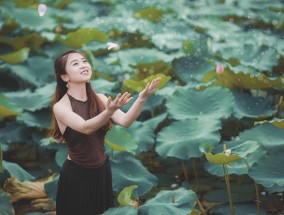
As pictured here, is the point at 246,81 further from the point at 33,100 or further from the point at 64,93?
the point at 64,93

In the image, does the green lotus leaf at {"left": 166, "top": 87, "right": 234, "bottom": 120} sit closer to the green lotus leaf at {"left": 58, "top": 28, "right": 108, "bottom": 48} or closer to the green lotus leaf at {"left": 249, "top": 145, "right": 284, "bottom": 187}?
the green lotus leaf at {"left": 249, "top": 145, "right": 284, "bottom": 187}

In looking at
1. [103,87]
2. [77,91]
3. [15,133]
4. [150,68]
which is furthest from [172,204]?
[150,68]

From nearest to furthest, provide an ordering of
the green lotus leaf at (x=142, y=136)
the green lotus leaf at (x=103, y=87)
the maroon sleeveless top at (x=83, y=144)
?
the maroon sleeveless top at (x=83, y=144), the green lotus leaf at (x=142, y=136), the green lotus leaf at (x=103, y=87)

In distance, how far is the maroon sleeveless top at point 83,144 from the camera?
1.78 m

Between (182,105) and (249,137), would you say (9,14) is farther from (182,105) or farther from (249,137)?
(249,137)

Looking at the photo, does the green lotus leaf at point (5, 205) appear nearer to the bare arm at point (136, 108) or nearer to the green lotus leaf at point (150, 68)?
the bare arm at point (136, 108)

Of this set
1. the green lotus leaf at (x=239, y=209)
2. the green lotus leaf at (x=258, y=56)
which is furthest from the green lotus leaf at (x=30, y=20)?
the green lotus leaf at (x=239, y=209)

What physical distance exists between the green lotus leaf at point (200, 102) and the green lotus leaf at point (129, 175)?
37 centimetres

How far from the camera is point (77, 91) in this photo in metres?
1.79

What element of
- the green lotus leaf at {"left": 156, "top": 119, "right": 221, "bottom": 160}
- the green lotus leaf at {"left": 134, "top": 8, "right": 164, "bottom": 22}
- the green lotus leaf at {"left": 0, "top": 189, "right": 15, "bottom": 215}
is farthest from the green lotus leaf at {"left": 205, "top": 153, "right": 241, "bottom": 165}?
the green lotus leaf at {"left": 134, "top": 8, "right": 164, "bottom": 22}

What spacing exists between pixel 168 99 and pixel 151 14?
104 inches

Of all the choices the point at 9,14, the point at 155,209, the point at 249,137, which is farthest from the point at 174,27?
the point at 155,209

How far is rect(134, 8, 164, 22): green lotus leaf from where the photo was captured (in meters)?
5.23

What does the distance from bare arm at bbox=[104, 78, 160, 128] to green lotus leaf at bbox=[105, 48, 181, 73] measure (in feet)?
5.67
